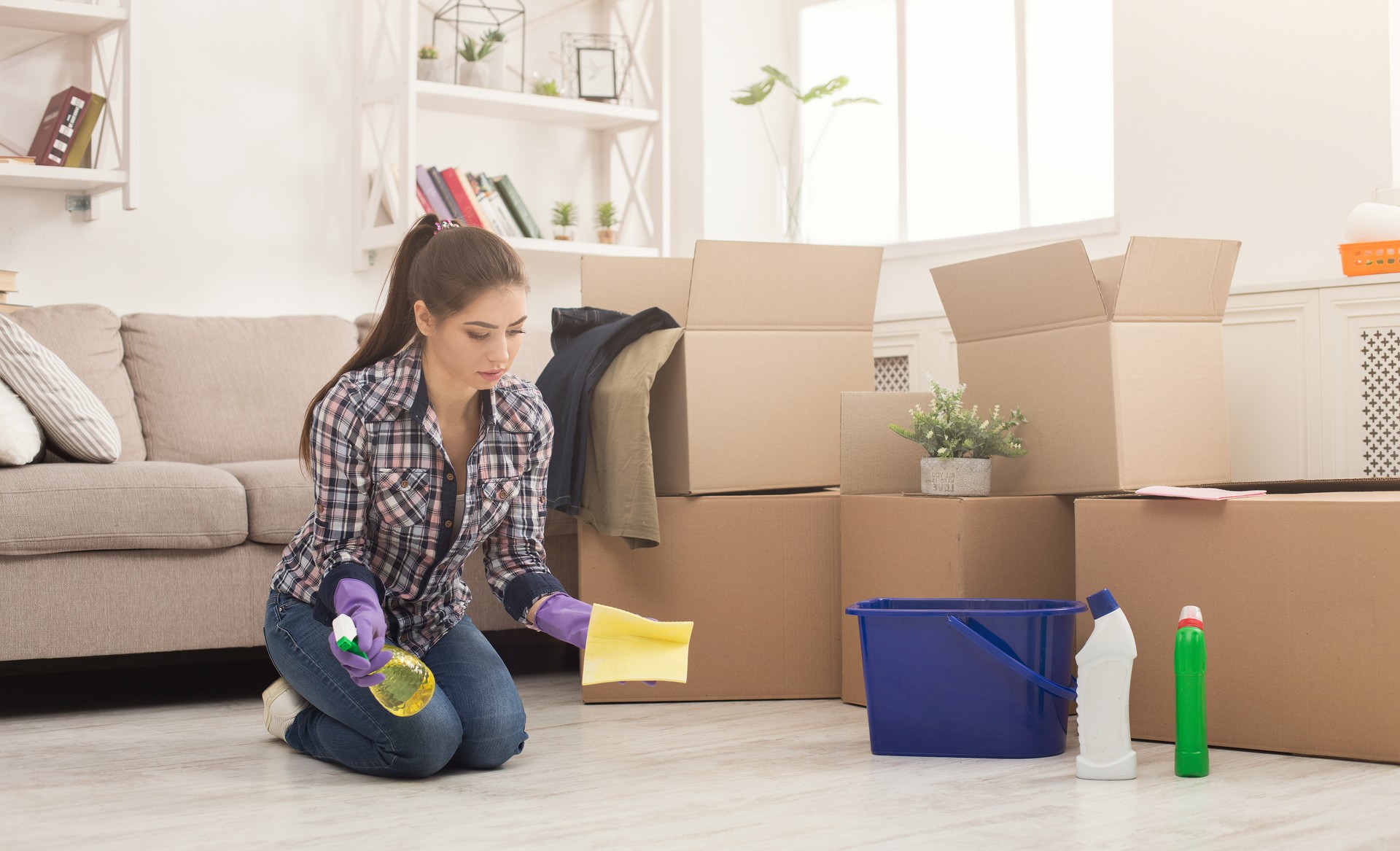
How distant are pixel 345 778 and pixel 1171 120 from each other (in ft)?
7.86

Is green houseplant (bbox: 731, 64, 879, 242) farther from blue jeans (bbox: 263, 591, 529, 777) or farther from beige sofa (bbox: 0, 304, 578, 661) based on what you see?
blue jeans (bbox: 263, 591, 529, 777)

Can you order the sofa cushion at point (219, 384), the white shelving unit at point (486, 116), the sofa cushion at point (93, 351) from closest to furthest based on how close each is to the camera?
the sofa cushion at point (93, 351) → the sofa cushion at point (219, 384) → the white shelving unit at point (486, 116)

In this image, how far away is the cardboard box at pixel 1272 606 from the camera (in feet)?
5.94

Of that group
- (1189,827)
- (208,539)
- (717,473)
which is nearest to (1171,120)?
(717,473)

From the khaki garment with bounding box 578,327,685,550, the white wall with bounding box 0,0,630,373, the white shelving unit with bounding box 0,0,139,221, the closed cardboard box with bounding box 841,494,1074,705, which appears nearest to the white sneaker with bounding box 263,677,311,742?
the khaki garment with bounding box 578,327,685,550

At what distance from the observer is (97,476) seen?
229 centimetres

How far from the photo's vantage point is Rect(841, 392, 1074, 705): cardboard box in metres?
2.16

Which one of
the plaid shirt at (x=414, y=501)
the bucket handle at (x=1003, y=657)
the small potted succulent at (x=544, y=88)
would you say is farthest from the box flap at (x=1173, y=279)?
the small potted succulent at (x=544, y=88)

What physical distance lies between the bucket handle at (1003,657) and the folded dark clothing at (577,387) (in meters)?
0.80

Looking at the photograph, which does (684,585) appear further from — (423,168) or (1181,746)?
(423,168)

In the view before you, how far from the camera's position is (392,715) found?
Result: 177cm

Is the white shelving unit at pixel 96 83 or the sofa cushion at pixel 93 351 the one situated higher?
the white shelving unit at pixel 96 83

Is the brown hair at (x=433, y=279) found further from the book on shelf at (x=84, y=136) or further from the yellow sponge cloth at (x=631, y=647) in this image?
the book on shelf at (x=84, y=136)

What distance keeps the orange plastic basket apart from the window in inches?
42.2
